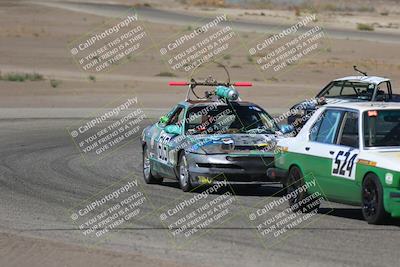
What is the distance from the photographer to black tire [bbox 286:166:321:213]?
1373 centimetres

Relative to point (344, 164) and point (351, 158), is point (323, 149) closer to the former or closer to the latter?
point (344, 164)

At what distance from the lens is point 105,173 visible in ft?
63.7

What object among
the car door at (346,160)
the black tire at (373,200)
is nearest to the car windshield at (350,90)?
the car door at (346,160)

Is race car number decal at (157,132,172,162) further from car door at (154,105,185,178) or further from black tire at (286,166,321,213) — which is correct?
black tire at (286,166,321,213)

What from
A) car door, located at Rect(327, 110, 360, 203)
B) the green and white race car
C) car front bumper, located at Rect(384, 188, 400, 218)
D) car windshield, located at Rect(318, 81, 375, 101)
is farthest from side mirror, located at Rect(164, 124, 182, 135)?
car windshield, located at Rect(318, 81, 375, 101)

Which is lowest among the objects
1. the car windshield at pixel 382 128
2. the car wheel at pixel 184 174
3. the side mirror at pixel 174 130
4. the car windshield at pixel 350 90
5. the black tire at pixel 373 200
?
the car windshield at pixel 350 90

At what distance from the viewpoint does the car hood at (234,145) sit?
52.0 feet

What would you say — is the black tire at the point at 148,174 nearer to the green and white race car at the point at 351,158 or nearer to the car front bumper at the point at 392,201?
the green and white race car at the point at 351,158

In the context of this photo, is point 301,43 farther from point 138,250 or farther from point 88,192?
point 138,250

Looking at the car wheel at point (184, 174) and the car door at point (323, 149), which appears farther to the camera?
the car wheel at point (184, 174)

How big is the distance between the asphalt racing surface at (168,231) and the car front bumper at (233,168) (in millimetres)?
278

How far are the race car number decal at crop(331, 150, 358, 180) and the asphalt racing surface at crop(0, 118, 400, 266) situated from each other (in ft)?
1.92

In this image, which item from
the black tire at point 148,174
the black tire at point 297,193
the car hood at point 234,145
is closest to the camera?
the black tire at point 297,193

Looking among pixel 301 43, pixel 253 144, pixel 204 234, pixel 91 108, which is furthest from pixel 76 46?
pixel 204 234
